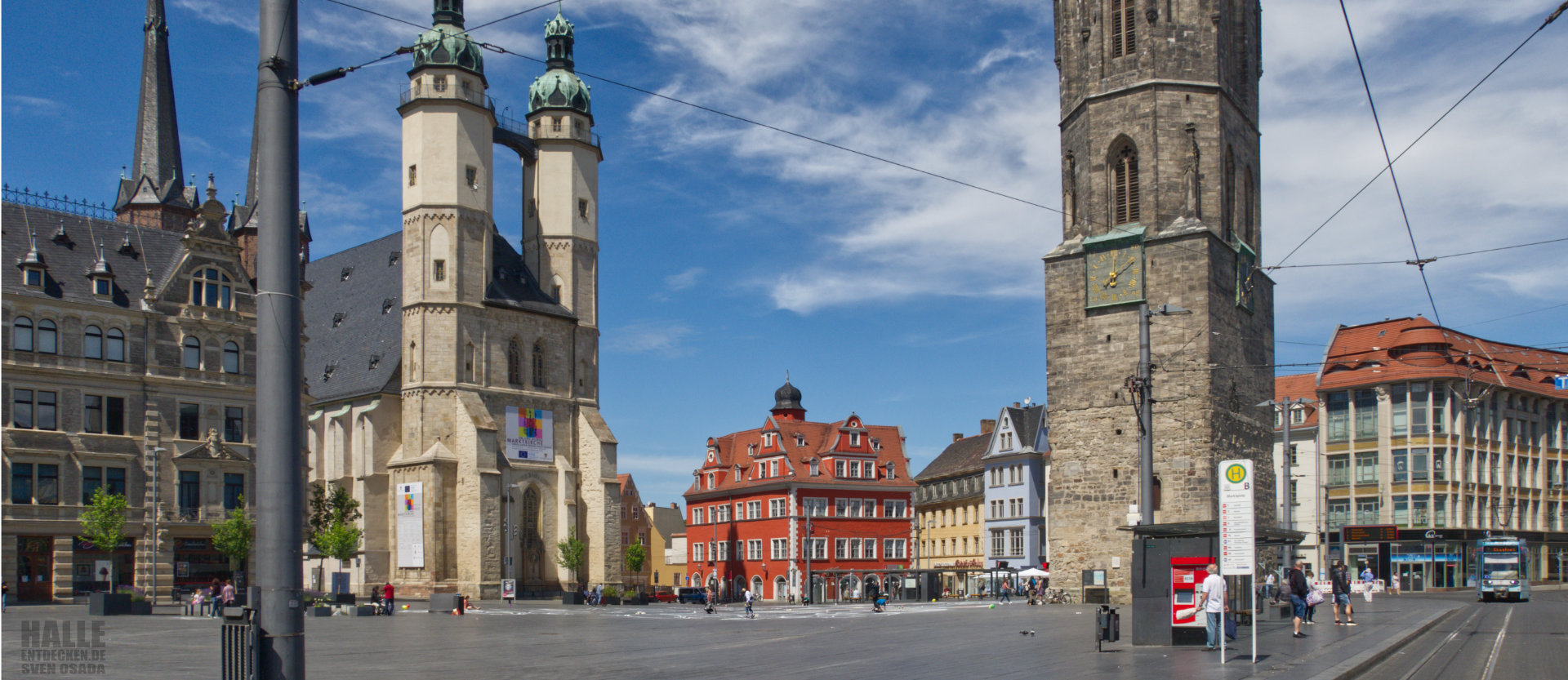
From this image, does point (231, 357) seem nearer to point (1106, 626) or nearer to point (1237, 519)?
point (1106, 626)

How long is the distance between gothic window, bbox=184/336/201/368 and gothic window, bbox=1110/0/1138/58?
3456 cm

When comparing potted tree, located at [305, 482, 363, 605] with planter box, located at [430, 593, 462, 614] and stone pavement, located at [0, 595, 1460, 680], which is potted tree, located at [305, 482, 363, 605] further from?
stone pavement, located at [0, 595, 1460, 680]

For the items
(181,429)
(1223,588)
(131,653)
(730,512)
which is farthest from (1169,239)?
(730,512)

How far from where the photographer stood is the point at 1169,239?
41156 mm

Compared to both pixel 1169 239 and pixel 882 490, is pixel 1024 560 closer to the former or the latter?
pixel 882 490

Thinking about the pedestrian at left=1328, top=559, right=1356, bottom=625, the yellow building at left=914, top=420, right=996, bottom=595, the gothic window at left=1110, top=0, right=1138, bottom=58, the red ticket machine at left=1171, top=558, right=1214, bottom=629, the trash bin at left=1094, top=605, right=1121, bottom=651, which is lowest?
the yellow building at left=914, top=420, right=996, bottom=595

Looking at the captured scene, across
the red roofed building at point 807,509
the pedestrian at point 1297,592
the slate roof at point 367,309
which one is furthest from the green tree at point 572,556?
the pedestrian at point 1297,592

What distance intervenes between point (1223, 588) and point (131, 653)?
1608cm

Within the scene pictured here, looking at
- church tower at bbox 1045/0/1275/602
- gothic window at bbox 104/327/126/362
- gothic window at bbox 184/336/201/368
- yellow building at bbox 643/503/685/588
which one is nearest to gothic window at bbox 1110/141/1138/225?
→ church tower at bbox 1045/0/1275/602

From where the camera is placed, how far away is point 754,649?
20.4 meters

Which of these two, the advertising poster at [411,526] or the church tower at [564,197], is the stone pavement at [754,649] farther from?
the church tower at [564,197]

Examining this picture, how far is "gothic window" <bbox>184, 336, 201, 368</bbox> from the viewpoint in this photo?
155 ft

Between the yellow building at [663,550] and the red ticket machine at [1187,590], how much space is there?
9188 centimetres

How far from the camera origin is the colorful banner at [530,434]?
60.8 m
